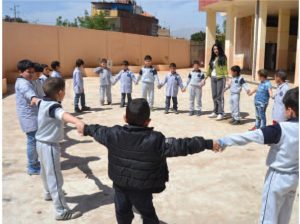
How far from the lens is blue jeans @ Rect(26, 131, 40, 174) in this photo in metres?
4.97

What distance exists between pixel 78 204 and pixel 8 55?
14.8m

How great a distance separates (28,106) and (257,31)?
13.9 meters

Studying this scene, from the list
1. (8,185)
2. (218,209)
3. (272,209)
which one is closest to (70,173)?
(8,185)

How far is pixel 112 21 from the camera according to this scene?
51594 millimetres

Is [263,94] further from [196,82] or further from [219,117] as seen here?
[196,82]

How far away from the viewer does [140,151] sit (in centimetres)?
266

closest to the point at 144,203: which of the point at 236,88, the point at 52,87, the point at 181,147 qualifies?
the point at 181,147

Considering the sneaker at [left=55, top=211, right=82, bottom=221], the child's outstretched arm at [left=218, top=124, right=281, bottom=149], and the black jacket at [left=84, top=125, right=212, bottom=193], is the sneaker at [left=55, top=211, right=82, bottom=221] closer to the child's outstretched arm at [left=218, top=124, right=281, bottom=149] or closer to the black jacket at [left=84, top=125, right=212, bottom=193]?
the black jacket at [left=84, top=125, right=212, bottom=193]

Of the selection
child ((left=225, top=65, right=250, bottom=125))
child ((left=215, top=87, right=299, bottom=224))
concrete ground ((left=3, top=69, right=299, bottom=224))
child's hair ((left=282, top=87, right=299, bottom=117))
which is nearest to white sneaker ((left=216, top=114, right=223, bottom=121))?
child ((left=225, top=65, right=250, bottom=125))

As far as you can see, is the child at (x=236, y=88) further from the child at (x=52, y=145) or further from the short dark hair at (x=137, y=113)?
the short dark hair at (x=137, y=113)

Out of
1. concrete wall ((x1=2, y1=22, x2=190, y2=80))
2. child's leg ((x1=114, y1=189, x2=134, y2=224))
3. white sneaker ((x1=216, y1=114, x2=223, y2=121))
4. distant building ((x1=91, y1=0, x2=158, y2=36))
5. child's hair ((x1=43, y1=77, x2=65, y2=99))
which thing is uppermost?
distant building ((x1=91, y1=0, x2=158, y2=36))

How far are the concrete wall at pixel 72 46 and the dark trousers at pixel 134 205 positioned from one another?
14780 mm

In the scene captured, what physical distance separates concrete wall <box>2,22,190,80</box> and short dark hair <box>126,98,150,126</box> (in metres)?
14.9

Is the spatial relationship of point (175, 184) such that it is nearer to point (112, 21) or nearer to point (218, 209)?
point (218, 209)
